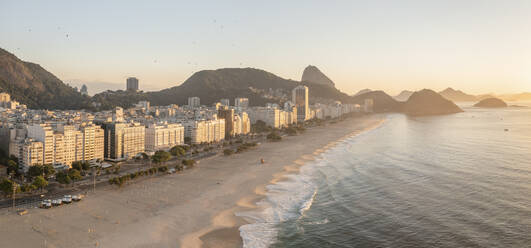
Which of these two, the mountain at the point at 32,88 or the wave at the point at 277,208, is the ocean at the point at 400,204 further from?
the mountain at the point at 32,88

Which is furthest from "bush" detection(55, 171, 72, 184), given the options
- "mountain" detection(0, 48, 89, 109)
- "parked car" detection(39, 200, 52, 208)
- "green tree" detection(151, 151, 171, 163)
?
"mountain" detection(0, 48, 89, 109)

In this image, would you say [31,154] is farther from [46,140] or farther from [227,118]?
[227,118]

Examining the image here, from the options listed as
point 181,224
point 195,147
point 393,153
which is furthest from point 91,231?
point 393,153

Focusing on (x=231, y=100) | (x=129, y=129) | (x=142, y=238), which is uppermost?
(x=231, y=100)

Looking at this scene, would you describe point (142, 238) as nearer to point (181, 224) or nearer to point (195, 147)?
point (181, 224)

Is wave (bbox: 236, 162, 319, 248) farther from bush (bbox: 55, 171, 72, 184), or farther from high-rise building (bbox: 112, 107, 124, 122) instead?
high-rise building (bbox: 112, 107, 124, 122)

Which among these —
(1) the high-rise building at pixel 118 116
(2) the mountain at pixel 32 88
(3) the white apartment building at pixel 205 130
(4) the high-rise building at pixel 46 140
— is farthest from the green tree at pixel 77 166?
(2) the mountain at pixel 32 88
